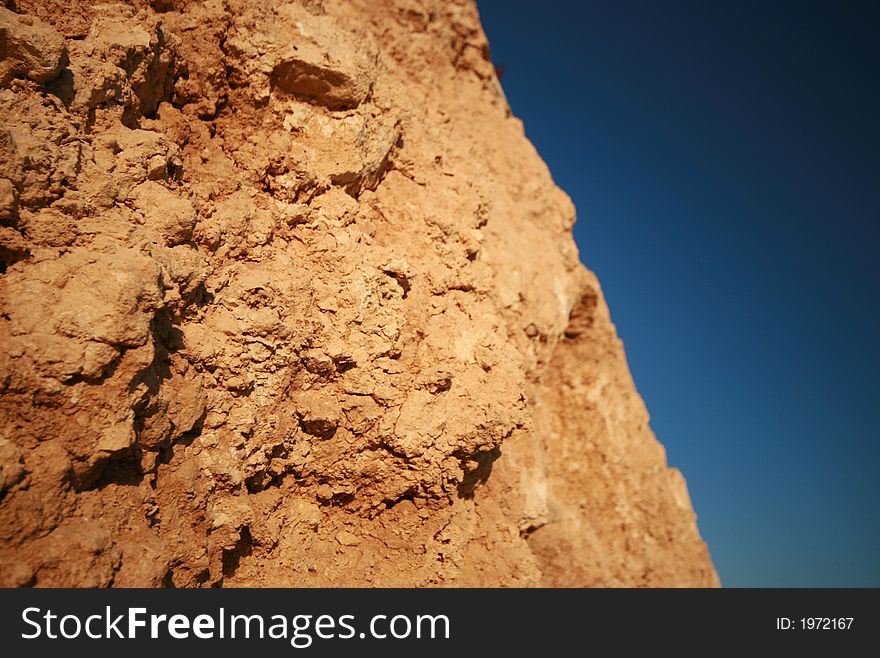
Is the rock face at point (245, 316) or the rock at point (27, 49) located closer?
the rock face at point (245, 316)

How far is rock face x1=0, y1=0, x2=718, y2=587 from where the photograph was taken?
326 cm

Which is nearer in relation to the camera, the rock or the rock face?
the rock face

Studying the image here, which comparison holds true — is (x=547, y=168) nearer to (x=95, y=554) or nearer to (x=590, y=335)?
(x=590, y=335)

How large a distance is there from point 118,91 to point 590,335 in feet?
26.9

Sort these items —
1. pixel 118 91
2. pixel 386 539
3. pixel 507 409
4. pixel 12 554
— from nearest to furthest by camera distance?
pixel 12 554 → pixel 118 91 → pixel 386 539 → pixel 507 409

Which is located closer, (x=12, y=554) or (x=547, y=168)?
(x=12, y=554)

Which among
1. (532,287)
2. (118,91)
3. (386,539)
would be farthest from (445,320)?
(118,91)

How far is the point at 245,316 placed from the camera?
14.1ft

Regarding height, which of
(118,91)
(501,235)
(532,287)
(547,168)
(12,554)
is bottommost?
(12,554)

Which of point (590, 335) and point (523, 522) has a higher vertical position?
point (590, 335)

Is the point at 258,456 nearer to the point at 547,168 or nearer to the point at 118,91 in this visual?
the point at 118,91

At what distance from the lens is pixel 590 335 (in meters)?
10.6

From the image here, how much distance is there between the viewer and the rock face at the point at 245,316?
3.26 metres

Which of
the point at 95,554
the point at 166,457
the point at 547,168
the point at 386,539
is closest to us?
the point at 95,554
